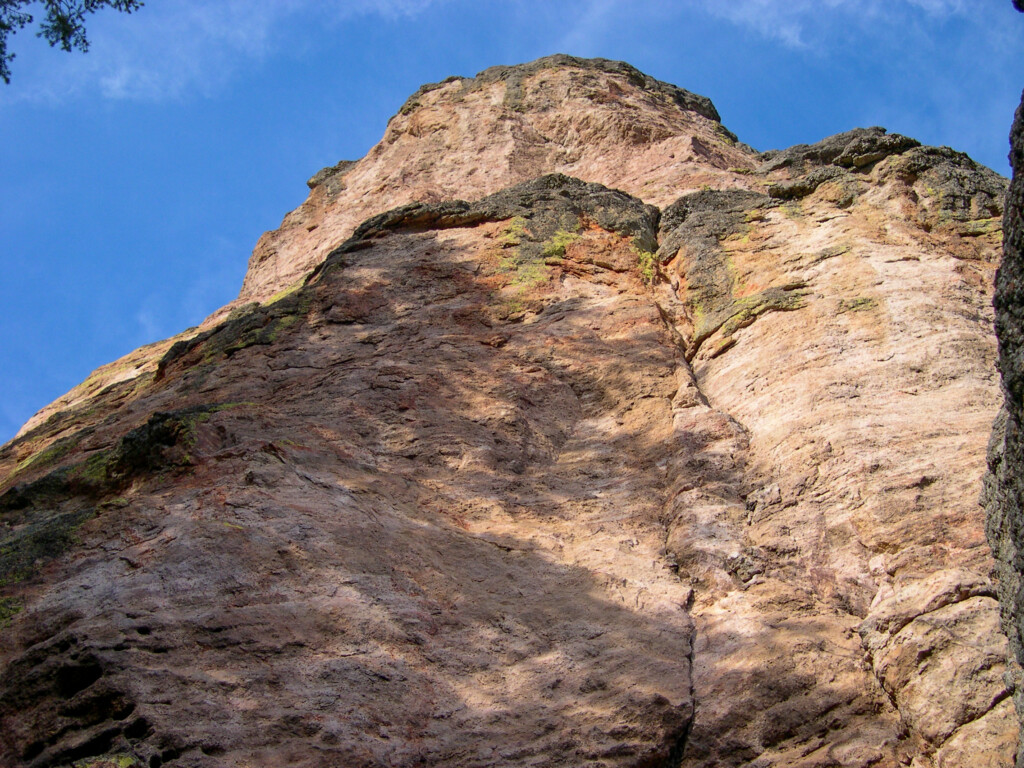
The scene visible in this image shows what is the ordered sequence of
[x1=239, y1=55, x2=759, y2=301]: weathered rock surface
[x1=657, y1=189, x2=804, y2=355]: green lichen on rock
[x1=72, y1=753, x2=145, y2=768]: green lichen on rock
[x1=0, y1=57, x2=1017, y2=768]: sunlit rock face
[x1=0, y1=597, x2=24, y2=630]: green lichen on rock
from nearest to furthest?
1. [x1=72, y1=753, x2=145, y2=768]: green lichen on rock
2. [x1=0, y1=57, x2=1017, y2=768]: sunlit rock face
3. [x1=0, y1=597, x2=24, y2=630]: green lichen on rock
4. [x1=657, y1=189, x2=804, y2=355]: green lichen on rock
5. [x1=239, y1=55, x2=759, y2=301]: weathered rock surface

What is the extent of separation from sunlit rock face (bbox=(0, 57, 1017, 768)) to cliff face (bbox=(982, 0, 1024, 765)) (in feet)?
2.91

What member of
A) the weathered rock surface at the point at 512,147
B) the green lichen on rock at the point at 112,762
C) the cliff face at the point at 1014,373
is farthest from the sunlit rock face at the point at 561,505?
the weathered rock surface at the point at 512,147

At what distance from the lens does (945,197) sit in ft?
35.1

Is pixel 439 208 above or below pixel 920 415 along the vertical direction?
above

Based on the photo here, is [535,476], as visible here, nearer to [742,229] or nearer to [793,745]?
[793,745]

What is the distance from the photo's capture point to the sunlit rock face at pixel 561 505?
17.7 feet

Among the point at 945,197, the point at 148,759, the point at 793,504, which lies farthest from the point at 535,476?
the point at 945,197

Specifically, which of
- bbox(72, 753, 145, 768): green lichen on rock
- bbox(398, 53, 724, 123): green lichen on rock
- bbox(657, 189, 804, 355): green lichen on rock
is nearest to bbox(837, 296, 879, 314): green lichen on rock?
bbox(657, 189, 804, 355): green lichen on rock

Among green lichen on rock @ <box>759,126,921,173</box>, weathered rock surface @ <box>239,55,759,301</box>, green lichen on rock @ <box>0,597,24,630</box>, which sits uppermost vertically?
weathered rock surface @ <box>239,55,759,301</box>

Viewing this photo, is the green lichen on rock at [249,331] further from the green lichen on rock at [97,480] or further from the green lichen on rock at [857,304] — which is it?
the green lichen on rock at [857,304]

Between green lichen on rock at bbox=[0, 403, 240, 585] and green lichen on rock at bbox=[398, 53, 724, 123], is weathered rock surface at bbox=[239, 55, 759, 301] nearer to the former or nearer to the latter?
green lichen on rock at bbox=[398, 53, 724, 123]

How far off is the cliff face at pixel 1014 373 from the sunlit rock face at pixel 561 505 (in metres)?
0.89

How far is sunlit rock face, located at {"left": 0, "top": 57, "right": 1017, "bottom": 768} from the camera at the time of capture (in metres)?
5.41

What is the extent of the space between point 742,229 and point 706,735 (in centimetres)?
728
